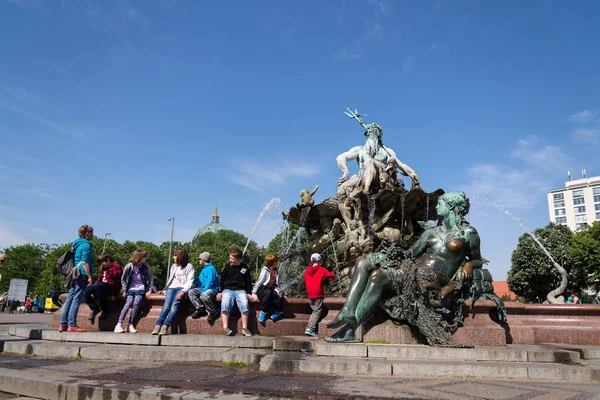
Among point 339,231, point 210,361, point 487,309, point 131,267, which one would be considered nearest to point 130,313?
point 131,267

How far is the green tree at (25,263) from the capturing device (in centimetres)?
6906

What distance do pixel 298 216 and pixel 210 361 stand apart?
9.63 metres

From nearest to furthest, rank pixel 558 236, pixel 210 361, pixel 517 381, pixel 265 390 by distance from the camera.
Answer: pixel 265 390, pixel 517 381, pixel 210 361, pixel 558 236

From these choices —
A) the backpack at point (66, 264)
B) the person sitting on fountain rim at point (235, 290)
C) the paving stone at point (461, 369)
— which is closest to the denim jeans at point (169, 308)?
the person sitting on fountain rim at point (235, 290)

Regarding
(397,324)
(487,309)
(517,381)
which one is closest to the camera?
(517,381)

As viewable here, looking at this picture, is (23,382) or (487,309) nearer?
(23,382)

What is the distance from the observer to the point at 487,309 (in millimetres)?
6875

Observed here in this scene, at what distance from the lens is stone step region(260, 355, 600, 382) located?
4910 millimetres

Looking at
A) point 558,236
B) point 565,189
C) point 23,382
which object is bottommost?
point 23,382

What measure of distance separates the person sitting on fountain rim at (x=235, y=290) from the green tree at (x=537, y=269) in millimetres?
41523

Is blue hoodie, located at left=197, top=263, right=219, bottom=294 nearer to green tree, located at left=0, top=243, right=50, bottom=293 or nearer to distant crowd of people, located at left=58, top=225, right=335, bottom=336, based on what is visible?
distant crowd of people, located at left=58, top=225, right=335, bottom=336

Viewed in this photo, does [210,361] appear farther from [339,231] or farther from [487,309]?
[339,231]

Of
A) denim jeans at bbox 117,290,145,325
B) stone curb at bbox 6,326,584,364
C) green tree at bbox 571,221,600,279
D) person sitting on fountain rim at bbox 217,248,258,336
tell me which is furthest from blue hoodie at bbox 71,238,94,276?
green tree at bbox 571,221,600,279

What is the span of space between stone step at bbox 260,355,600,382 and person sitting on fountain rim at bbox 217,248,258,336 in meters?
2.14
